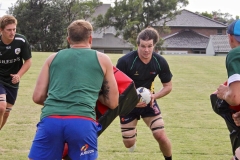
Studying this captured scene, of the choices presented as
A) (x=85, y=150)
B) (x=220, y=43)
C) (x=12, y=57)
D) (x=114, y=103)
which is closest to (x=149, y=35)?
(x=114, y=103)

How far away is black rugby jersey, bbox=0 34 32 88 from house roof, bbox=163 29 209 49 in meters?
63.9

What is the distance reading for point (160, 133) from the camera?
252 inches

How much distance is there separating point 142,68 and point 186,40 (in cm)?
6787

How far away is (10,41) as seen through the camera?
747cm

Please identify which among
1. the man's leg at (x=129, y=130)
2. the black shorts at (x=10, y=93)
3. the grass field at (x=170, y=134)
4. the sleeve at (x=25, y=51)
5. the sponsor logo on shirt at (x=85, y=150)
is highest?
the sleeve at (x=25, y=51)

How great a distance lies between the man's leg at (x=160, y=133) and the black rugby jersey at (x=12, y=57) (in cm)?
255

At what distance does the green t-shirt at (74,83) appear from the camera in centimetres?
405

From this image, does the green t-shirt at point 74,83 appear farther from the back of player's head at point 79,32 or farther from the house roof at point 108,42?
the house roof at point 108,42

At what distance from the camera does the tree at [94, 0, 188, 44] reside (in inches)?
2391

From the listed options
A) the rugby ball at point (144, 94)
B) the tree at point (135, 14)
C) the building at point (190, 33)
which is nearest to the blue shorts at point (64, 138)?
the rugby ball at point (144, 94)

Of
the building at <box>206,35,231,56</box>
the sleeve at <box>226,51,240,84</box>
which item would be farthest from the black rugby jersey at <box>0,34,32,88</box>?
the building at <box>206,35,231,56</box>

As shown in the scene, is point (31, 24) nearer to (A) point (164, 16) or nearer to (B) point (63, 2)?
(B) point (63, 2)

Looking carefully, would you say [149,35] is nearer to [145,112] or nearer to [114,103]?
[145,112]

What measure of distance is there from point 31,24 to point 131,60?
50.0 meters
